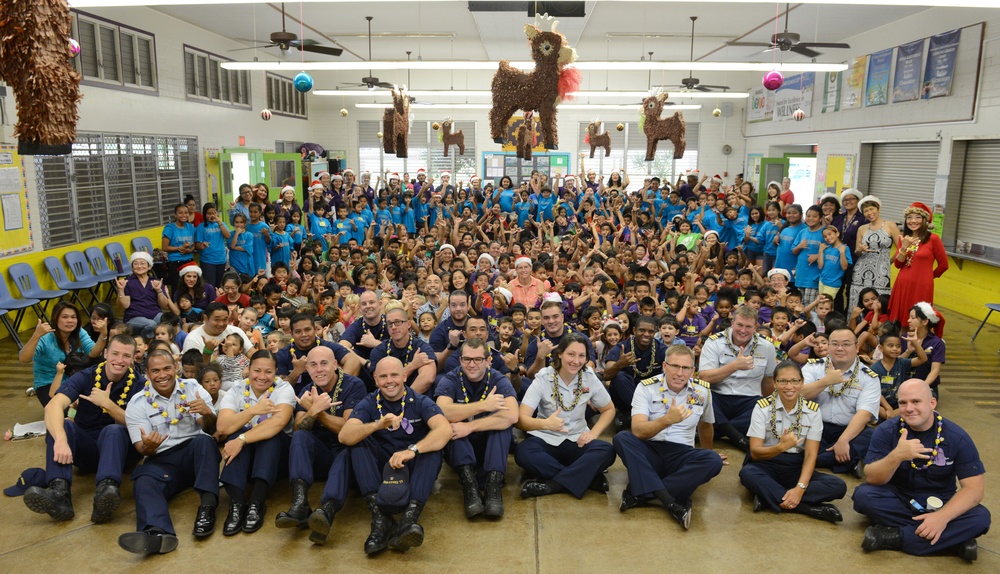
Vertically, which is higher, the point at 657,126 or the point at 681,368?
the point at 657,126

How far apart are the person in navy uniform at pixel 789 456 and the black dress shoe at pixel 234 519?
293 cm

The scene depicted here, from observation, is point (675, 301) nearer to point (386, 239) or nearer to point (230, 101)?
point (386, 239)

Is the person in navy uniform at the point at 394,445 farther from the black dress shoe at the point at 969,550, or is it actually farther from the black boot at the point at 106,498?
the black dress shoe at the point at 969,550

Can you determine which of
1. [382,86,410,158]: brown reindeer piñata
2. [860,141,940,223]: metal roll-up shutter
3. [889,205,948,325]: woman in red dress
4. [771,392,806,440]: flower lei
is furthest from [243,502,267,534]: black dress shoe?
[860,141,940,223]: metal roll-up shutter

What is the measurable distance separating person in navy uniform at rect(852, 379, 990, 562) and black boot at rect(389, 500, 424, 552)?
2346 mm

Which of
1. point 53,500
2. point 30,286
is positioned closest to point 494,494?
point 53,500

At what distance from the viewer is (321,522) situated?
3.52 m

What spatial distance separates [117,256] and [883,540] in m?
9.49

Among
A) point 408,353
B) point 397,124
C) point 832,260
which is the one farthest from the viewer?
point 397,124

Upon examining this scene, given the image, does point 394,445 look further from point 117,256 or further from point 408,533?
point 117,256

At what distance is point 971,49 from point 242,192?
391 inches

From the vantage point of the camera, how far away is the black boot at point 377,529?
3.56 m

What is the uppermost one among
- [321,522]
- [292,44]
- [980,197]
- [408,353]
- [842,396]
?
[292,44]

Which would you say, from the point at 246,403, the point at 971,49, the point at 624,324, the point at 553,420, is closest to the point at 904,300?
the point at 624,324
